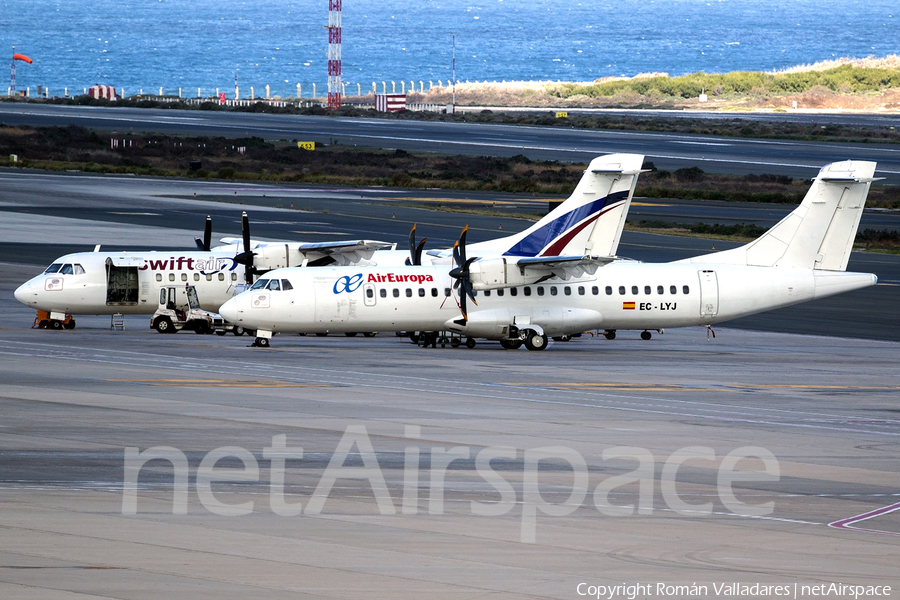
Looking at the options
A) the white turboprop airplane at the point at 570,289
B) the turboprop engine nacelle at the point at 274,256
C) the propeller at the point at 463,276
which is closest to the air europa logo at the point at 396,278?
the white turboprop airplane at the point at 570,289

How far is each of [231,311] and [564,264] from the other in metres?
11.5

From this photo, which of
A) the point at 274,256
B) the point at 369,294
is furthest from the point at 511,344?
the point at 274,256

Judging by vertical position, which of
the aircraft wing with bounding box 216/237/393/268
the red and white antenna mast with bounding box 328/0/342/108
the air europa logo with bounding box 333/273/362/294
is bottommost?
the air europa logo with bounding box 333/273/362/294

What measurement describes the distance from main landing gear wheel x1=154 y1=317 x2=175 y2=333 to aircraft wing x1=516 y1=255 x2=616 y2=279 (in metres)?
13.4

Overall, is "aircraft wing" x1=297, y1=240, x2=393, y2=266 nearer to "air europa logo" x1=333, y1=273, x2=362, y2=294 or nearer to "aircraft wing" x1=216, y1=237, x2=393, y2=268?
"aircraft wing" x1=216, y1=237, x2=393, y2=268

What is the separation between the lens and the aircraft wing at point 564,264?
135 ft

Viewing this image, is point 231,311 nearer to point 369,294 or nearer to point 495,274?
point 369,294

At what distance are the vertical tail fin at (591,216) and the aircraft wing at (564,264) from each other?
0.96 meters

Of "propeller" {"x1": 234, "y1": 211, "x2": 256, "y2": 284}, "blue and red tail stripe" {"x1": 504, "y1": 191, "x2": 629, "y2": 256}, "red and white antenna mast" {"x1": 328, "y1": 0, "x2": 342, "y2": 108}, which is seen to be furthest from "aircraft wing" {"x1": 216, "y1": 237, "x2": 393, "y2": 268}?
"red and white antenna mast" {"x1": 328, "y1": 0, "x2": 342, "y2": 108}

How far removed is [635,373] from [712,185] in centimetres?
7089

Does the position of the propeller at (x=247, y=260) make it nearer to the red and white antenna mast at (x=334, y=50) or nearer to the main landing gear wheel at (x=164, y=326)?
the main landing gear wheel at (x=164, y=326)

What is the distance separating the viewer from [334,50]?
573ft

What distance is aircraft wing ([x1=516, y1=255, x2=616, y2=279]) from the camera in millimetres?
41000

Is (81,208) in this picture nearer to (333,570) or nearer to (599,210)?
(599,210)
